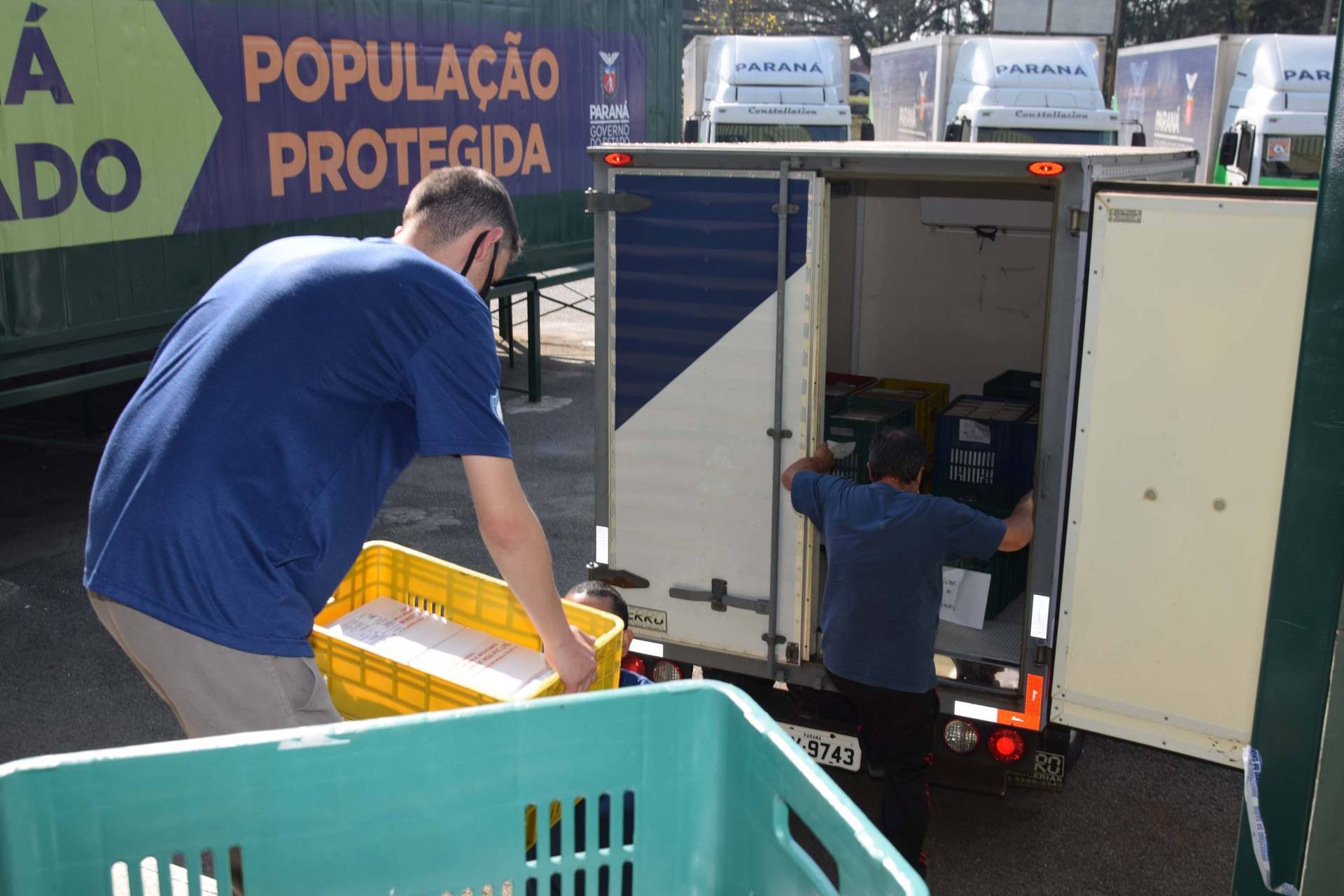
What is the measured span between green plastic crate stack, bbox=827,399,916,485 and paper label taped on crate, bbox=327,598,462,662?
92.4 inches

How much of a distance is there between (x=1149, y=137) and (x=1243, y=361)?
52.1ft

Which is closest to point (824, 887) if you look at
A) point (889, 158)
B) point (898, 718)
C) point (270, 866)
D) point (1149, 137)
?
point (270, 866)

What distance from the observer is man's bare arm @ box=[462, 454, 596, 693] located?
8.52ft

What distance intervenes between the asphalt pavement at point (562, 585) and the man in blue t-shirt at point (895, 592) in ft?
1.80

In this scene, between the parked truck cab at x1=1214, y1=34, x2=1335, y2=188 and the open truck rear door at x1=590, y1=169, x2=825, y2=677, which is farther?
the parked truck cab at x1=1214, y1=34, x2=1335, y2=188

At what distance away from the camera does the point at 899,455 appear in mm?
4246

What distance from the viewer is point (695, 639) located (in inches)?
195

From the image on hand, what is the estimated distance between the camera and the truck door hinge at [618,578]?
498cm

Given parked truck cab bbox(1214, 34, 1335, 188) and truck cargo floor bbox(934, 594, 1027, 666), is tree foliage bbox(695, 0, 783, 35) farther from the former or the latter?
truck cargo floor bbox(934, 594, 1027, 666)

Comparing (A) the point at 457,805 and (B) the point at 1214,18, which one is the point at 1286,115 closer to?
(A) the point at 457,805

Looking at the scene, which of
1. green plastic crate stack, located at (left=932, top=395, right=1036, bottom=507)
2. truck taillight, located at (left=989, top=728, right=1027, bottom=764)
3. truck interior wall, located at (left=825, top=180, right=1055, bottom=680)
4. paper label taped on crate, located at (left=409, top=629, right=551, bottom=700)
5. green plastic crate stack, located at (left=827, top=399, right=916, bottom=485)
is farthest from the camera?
truck interior wall, located at (left=825, top=180, right=1055, bottom=680)

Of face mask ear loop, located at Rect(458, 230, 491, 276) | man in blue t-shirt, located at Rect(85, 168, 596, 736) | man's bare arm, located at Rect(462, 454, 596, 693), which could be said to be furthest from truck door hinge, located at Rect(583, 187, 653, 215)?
man's bare arm, located at Rect(462, 454, 596, 693)

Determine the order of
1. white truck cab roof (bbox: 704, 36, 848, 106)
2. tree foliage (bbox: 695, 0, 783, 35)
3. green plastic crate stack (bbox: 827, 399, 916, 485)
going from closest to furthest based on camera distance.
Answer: green plastic crate stack (bbox: 827, 399, 916, 485)
white truck cab roof (bbox: 704, 36, 848, 106)
tree foliage (bbox: 695, 0, 783, 35)

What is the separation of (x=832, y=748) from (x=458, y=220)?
270 centimetres
